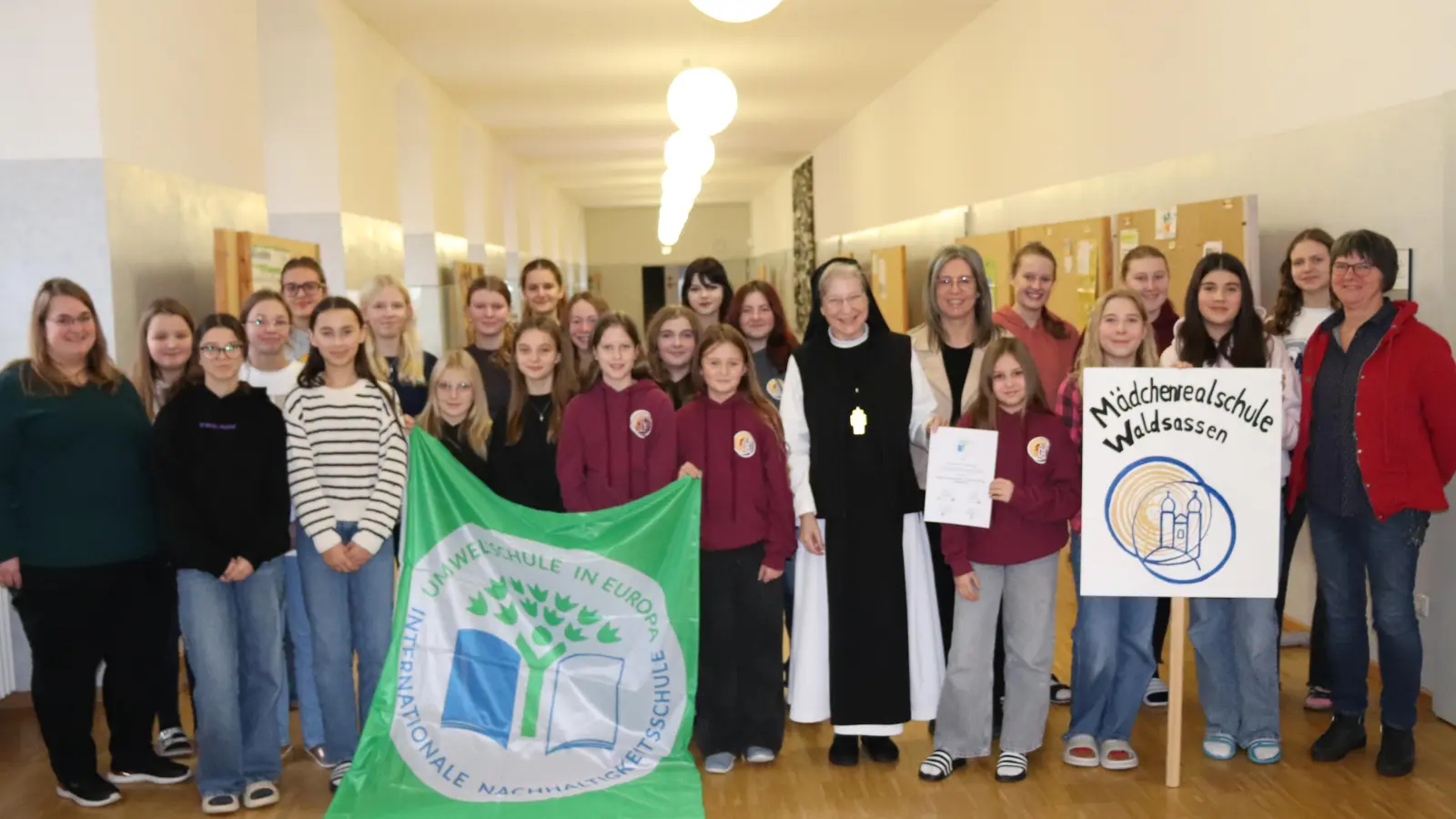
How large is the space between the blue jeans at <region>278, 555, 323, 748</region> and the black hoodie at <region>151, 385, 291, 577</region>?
16.9 inches

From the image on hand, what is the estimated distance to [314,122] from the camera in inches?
350

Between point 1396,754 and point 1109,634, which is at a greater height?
point 1109,634

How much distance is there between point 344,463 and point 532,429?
2.31ft

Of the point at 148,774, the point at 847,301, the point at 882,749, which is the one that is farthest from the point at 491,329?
the point at 882,749

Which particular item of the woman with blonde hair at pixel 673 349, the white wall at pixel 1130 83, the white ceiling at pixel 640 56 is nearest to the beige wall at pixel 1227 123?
the white wall at pixel 1130 83

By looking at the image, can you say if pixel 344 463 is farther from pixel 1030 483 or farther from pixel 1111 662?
pixel 1111 662

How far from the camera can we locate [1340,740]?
4500 mm

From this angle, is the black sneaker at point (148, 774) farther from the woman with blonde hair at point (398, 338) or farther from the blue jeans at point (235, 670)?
the woman with blonde hair at point (398, 338)

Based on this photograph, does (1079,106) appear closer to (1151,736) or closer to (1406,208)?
(1406,208)

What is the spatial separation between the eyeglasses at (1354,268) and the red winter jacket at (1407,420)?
0.53 feet

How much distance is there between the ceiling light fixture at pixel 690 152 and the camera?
10219 mm

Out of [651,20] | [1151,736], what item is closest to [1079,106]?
[651,20]

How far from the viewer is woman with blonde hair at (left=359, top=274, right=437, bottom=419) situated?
17.0 ft

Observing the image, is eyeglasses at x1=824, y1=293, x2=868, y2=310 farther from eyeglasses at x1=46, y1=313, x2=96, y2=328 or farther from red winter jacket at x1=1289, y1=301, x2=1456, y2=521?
eyeglasses at x1=46, y1=313, x2=96, y2=328
